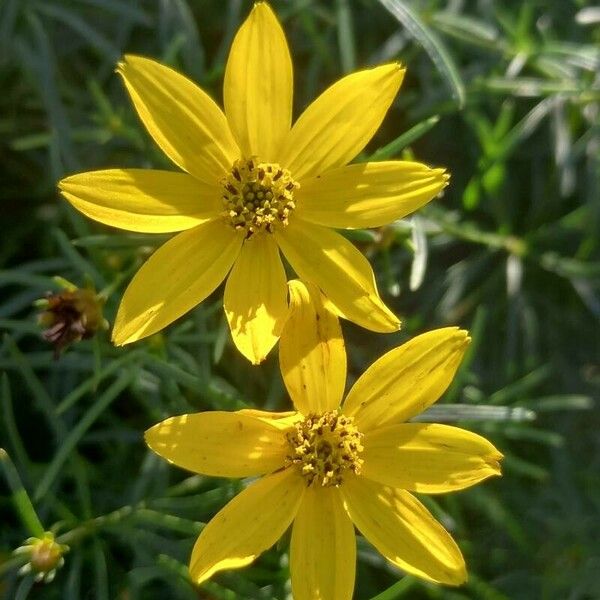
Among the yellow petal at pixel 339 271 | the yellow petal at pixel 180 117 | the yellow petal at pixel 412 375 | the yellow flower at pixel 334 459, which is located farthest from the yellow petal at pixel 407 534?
the yellow petal at pixel 180 117

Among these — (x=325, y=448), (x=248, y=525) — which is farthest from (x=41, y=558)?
(x=325, y=448)

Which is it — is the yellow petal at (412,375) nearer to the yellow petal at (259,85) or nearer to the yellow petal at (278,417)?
the yellow petal at (278,417)

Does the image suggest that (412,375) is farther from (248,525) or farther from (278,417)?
(248,525)

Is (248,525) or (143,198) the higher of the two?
(143,198)

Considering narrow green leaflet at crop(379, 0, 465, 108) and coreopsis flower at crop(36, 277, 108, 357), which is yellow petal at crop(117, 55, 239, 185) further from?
narrow green leaflet at crop(379, 0, 465, 108)

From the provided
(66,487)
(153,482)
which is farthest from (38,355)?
(66,487)
